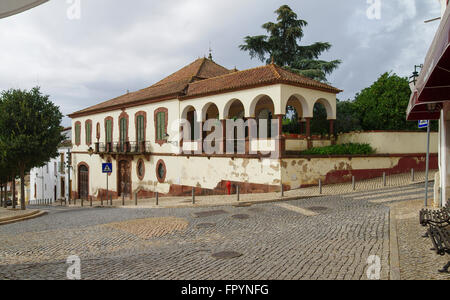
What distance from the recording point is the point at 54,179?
43688 millimetres

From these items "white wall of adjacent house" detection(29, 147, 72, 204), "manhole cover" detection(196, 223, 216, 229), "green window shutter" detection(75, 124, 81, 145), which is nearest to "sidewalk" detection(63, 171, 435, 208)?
"manhole cover" detection(196, 223, 216, 229)

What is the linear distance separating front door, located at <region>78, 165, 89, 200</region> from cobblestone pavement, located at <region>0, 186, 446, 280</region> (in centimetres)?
2303

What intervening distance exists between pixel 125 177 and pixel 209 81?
11.8 metres

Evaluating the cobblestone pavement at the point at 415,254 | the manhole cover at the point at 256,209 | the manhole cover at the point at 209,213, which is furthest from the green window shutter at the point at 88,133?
the cobblestone pavement at the point at 415,254

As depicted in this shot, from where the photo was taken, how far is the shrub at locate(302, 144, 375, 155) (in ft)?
59.3

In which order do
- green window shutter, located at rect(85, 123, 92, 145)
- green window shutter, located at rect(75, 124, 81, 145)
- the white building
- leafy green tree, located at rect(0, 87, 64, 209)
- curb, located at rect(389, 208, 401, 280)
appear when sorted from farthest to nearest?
1. the white building
2. green window shutter, located at rect(75, 124, 81, 145)
3. green window shutter, located at rect(85, 123, 92, 145)
4. leafy green tree, located at rect(0, 87, 64, 209)
5. curb, located at rect(389, 208, 401, 280)

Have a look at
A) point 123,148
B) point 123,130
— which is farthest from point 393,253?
point 123,130

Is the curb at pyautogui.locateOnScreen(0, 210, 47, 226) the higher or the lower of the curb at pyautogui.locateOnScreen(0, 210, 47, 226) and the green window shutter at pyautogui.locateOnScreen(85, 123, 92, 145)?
the lower

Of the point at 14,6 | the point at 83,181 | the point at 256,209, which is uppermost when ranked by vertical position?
the point at 14,6

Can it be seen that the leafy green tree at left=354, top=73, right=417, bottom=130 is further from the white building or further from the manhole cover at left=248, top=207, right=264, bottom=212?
the white building

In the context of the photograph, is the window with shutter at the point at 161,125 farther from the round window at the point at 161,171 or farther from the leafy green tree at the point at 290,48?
the leafy green tree at the point at 290,48

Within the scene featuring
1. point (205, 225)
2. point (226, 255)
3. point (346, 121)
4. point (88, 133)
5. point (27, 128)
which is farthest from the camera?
point (88, 133)

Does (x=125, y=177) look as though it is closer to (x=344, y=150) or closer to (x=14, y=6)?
(x=344, y=150)
